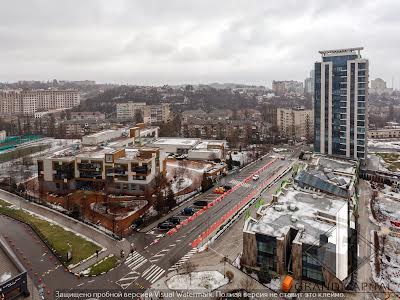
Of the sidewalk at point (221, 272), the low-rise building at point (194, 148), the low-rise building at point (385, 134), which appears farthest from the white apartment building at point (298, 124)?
the sidewalk at point (221, 272)

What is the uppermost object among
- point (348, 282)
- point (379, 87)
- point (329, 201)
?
point (379, 87)

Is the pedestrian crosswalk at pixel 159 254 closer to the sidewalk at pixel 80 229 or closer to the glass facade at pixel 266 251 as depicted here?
the sidewalk at pixel 80 229

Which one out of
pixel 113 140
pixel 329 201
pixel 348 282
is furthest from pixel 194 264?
pixel 113 140

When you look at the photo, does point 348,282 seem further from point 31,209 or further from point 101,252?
point 31,209

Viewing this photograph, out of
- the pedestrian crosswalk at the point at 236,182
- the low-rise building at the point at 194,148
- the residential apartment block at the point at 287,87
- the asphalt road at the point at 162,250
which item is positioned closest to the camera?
the asphalt road at the point at 162,250

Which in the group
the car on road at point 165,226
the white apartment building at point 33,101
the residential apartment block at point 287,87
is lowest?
the car on road at point 165,226

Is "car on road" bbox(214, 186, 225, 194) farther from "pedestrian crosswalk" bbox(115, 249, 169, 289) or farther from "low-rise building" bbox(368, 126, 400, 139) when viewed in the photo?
"low-rise building" bbox(368, 126, 400, 139)

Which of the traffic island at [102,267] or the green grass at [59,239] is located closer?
the traffic island at [102,267]
